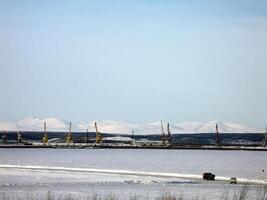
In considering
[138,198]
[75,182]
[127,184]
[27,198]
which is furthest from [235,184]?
[27,198]

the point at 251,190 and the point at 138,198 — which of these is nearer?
the point at 138,198

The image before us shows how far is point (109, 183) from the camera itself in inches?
2388

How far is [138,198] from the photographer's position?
149 ft

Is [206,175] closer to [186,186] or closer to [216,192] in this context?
[186,186]

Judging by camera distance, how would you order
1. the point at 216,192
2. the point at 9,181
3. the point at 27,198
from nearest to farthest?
the point at 27,198
the point at 216,192
the point at 9,181

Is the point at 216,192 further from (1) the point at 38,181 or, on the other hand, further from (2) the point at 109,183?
(1) the point at 38,181

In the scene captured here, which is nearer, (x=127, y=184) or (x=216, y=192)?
(x=216, y=192)

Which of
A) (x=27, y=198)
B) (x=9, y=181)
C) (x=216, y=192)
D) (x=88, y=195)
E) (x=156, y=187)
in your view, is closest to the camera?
(x=27, y=198)

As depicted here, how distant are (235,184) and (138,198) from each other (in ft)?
60.9

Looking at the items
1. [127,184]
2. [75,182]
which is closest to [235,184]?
[127,184]

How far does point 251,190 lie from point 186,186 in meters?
5.89

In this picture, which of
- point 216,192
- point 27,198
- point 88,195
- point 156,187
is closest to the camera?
point 27,198

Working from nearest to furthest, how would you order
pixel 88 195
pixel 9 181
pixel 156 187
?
pixel 88 195 → pixel 156 187 → pixel 9 181

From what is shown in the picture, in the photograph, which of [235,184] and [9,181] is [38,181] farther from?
[235,184]
